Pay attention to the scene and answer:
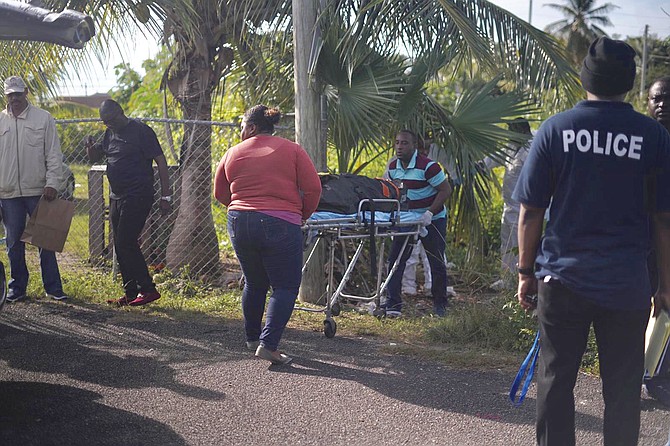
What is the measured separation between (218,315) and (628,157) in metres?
4.89

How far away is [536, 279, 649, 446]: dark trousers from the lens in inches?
142

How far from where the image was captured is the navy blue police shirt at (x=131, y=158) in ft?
25.7

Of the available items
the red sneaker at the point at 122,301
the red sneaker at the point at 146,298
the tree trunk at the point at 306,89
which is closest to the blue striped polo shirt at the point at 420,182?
the tree trunk at the point at 306,89

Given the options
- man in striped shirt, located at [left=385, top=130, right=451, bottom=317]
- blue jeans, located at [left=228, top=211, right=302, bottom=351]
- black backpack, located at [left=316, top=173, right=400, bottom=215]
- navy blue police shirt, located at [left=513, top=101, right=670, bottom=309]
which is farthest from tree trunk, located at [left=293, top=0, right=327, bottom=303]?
navy blue police shirt, located at [left=513, top=101, right=670, bottom=309]

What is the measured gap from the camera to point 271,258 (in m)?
5.98

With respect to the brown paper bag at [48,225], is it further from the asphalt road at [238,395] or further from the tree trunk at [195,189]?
the tree trunk at [195,189]

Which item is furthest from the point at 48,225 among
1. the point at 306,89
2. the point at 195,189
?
the point at 306,89

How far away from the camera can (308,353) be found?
21.3 ft

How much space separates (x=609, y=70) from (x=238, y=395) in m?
2.96

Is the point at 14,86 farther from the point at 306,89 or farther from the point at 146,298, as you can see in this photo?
the point at 306,89

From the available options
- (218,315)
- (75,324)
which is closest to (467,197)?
(218,315)

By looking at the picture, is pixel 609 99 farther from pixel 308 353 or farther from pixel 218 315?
pixel 218 315

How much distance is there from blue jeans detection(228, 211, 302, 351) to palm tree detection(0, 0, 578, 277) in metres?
2.33

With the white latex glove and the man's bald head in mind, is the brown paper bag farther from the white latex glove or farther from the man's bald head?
the white latex glove
